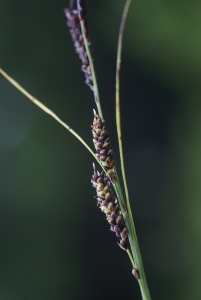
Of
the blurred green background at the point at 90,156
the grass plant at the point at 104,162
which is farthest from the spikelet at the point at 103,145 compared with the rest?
the blurred green background at the point at 90,156

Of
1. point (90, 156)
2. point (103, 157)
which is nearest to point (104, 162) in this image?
point (103, 157)

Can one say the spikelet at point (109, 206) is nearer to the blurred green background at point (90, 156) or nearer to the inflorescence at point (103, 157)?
the inflorescence at point (103, 157)

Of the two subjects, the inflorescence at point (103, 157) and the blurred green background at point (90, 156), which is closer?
the inflorescence at point (103, 157)

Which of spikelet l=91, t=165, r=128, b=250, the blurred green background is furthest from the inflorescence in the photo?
the blurred green background

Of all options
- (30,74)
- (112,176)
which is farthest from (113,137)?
(112,176)

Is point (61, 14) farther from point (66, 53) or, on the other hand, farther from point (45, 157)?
point (45, 157)

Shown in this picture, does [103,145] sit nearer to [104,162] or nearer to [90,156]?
[104,162]

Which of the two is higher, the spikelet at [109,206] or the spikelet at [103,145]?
the spikelet at [103,145]

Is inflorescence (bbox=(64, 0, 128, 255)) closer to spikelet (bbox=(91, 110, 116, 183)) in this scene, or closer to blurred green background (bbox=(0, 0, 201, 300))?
spikelet (bbox=(91, 110, 116, 183))
